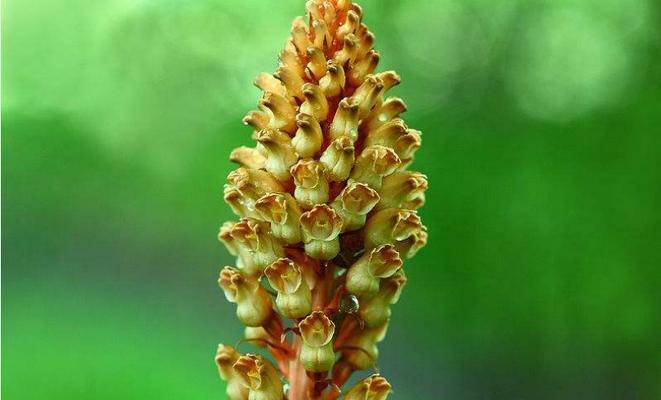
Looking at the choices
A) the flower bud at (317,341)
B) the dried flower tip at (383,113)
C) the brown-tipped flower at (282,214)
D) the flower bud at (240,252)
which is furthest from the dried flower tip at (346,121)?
the flower bud at (317,341)

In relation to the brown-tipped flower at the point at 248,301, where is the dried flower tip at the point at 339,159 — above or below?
above

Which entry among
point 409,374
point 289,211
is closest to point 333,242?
point 289,211

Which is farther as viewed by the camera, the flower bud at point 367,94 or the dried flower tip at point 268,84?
the dried flower tip at point 268,84

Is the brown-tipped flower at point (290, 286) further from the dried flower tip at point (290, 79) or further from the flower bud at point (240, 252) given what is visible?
the dried flower tip at point (290, 79)

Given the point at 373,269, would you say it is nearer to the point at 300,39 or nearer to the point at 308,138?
the point at 308,138

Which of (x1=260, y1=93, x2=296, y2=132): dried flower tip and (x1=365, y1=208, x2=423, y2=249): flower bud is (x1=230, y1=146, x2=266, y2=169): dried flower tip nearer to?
(x1=260, y1=93, x2=296, y2=132): dried flower tip
